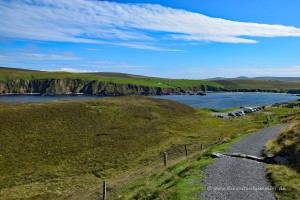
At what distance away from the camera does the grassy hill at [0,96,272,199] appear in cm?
3641

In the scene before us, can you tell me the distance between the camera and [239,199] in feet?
61.3

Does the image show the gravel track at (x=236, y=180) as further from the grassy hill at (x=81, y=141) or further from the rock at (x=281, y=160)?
the grassy hill at (x=81, y=141)

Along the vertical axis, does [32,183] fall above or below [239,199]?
below

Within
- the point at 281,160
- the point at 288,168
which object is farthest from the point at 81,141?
the point at 288,168

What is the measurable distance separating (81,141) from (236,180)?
36.7m

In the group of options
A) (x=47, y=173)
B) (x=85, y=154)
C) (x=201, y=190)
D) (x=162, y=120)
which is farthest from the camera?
(x=162, y=120)

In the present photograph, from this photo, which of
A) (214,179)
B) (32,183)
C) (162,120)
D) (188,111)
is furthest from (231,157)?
(188,111)

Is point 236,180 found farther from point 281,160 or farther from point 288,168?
point 281,160

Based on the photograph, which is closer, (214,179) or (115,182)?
(214,179)

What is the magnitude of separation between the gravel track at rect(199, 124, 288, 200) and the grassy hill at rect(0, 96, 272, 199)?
1569 cm

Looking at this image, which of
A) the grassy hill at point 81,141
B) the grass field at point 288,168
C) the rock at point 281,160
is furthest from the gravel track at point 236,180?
the grassy hill at point 81,141

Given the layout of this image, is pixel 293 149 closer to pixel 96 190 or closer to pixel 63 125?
pixel 96 190

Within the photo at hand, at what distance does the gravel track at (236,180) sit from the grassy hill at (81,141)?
15690mm

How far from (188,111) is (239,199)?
261 feet
